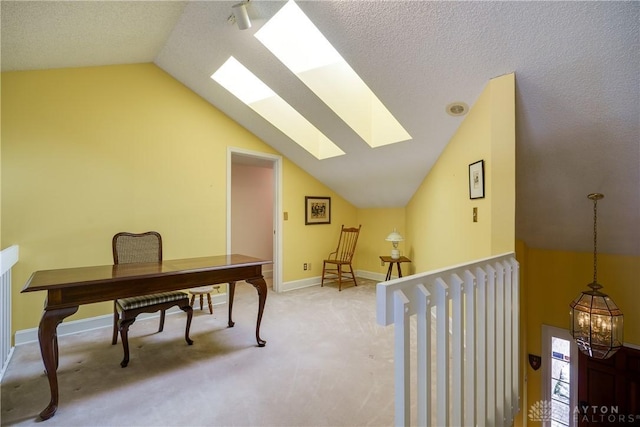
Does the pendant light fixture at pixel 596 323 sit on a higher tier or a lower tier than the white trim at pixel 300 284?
higher

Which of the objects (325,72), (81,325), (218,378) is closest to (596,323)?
(218,378)

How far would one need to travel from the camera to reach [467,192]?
2.52 meters

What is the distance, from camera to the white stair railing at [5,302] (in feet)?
6.46

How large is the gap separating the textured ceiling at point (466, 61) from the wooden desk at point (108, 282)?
1.64 metres

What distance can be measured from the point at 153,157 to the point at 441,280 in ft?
10.4

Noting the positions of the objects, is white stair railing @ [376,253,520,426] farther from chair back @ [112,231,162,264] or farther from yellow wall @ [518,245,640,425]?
chair back @ [112,231,162,264]

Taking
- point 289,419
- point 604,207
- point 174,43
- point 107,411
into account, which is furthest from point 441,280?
point 174,43

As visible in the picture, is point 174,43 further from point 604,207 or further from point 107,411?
point 604,207

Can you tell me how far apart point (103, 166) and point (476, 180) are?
348 centimetres

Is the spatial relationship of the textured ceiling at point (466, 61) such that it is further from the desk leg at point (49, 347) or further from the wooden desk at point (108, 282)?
the desk leg at point (49, 347)

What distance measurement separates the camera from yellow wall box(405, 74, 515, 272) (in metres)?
1.90

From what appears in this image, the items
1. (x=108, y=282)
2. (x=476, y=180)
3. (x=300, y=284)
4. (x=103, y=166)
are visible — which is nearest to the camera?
(x=108, y=282)

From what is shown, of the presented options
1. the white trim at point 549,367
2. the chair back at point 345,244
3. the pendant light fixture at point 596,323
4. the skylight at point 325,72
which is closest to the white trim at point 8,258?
the skylight at point 325,72

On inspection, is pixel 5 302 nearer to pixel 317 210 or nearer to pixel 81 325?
pixel 81 325
